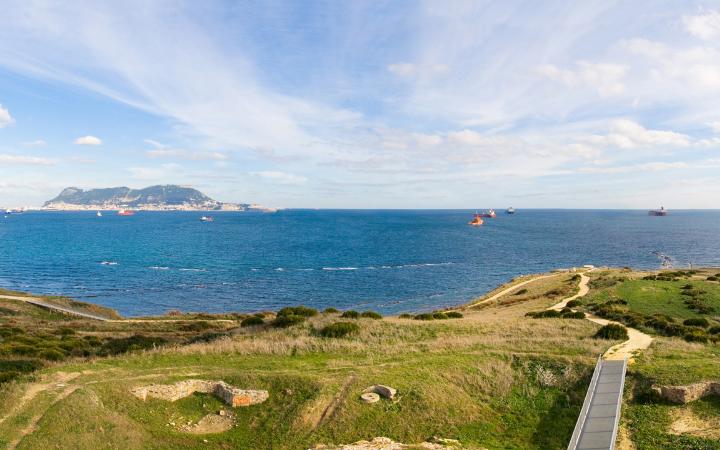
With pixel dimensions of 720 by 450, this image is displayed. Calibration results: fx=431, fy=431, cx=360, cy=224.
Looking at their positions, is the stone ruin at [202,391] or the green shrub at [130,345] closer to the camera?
the stone ruin at [202,391]

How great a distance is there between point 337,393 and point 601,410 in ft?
43.5

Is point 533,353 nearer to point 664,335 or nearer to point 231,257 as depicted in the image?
point 664,335

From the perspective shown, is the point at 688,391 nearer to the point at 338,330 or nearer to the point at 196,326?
the point at 338,330

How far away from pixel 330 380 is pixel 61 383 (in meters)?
14.5

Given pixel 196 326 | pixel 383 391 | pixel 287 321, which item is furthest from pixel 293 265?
pixel 383 391

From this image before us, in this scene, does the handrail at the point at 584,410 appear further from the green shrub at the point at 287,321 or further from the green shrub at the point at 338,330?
the green shrub at the point at 287,321

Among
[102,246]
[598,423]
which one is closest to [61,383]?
[598,423]

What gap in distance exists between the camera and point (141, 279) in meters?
96.4

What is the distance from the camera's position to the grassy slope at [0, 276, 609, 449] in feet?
66.7

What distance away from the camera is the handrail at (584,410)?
18172 millimetres

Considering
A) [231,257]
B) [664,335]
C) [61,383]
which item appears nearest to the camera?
[61,383]

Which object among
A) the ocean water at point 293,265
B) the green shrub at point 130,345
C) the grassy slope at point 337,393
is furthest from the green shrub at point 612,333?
the ocean water at point 293,265

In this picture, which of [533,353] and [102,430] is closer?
[102,430]

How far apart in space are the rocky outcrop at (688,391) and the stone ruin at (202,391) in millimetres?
22055
